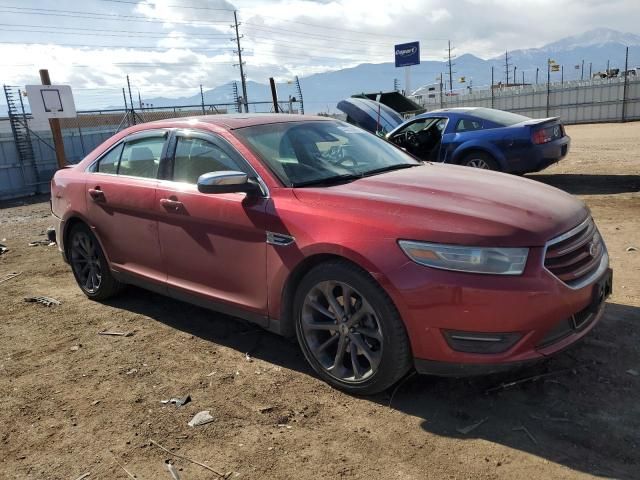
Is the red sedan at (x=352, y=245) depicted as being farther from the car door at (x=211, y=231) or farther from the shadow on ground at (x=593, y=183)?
the shadow on ground at (x=593, y=183)

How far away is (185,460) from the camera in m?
2.71

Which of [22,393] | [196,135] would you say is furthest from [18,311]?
[196,135]

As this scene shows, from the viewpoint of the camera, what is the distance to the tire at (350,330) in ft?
9.39

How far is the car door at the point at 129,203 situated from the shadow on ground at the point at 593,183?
7.07 meters

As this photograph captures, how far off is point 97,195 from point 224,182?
1889 millimetres

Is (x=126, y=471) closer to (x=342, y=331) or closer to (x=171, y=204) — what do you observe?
(x=342, y=331)

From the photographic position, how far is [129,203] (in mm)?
4277

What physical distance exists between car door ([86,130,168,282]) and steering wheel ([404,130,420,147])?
251 inches

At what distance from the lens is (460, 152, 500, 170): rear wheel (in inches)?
349

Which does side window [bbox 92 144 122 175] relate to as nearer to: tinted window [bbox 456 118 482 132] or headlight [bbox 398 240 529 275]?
headlight [bbox 398 240 529 275]

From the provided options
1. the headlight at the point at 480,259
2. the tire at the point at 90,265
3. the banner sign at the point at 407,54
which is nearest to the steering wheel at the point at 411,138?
the tire at the point at 90,265

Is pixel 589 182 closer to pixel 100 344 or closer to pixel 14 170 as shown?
pixel 100 344

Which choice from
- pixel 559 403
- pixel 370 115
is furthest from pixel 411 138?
pixel 559 403

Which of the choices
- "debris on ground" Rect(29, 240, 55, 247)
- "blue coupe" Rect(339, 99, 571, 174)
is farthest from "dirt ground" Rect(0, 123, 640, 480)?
"blue coupe" Rect(339, 99, 571, 174)
